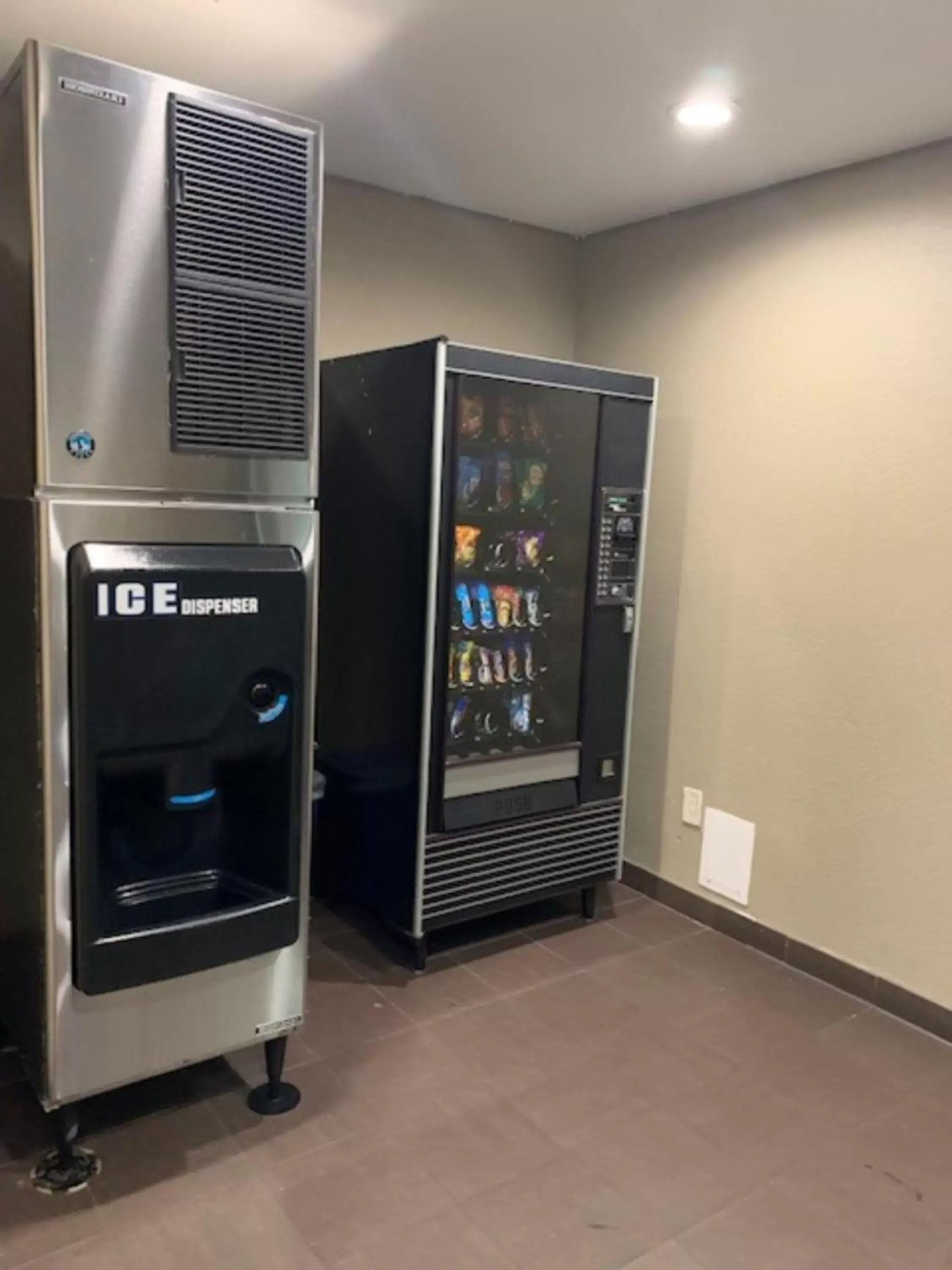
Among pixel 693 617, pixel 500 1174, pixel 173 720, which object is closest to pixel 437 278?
pixel 693 617

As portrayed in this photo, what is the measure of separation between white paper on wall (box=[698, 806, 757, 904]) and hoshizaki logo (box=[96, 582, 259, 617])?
177cm

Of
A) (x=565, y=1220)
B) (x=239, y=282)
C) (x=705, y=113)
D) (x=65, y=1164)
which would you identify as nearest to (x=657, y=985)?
(x=565, y=1220)

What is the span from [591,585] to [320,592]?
2.65ft

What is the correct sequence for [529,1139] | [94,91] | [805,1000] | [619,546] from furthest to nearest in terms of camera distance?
[619,546], [805,1000], [529,1139], [94,91]

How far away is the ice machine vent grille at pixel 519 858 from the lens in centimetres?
260

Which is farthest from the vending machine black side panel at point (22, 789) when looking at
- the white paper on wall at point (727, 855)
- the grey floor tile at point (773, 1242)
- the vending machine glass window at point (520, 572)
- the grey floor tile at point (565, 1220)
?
the white paper on wall at point (727, 855)

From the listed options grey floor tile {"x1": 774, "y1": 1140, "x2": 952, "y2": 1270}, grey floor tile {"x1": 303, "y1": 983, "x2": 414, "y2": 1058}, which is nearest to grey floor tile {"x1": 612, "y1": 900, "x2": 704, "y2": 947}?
grey floor tile {"x1": 303, "y1": 983, "x2": 414, "y2": 1058}

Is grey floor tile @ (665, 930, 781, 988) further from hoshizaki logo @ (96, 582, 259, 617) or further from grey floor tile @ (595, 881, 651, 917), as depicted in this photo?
hoshizaki logo @ (96, 582, 259, 617)

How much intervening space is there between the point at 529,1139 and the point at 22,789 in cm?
121

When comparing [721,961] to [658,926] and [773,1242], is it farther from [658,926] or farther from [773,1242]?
[773,1242]

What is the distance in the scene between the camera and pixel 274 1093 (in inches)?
80.1

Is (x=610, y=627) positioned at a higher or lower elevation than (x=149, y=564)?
lower

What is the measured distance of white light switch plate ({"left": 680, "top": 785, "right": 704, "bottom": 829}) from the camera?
3029 millimetres

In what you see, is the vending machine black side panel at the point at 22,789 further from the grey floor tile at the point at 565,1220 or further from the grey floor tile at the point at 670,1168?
the grey floor tile at the point at 670,1168
